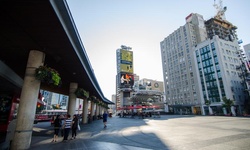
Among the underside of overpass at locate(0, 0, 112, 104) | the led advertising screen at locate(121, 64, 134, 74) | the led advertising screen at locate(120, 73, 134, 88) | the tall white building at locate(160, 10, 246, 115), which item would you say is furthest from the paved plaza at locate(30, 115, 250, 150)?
the led advertising screen at locate(121, 64, 134, 74)

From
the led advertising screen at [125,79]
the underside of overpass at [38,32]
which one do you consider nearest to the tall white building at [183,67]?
the led advertising screen at [125,79]

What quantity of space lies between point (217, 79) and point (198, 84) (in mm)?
9534

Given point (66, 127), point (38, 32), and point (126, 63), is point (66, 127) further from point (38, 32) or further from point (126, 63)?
point (126, 63)

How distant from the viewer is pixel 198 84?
62312 mm

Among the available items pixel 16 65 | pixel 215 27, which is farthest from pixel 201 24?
pixel 16 65

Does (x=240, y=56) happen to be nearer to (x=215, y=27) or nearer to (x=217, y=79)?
(x=217, y=79)

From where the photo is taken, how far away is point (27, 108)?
757cm

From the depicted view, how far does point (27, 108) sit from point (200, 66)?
227ft

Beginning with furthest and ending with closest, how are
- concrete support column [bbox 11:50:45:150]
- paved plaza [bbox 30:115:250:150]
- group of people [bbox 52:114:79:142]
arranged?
1. group of people [bbox 52:114:79:142]
2. concrete support column [bbox 11:50:45:150]
3. paved plaza [bbox 30:115:250:150]

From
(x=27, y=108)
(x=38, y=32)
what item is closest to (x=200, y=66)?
(x=38, y=32)

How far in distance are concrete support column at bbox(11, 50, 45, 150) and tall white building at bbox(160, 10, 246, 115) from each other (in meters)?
61.9

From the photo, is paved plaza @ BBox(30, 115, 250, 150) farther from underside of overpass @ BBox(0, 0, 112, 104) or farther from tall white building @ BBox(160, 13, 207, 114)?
tall white building @ BBox(160, 13, 207, 114)

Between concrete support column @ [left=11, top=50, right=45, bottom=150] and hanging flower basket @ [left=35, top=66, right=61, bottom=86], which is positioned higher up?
hanging flower basket @ [left=35, top=66, right=61, bottom=86]

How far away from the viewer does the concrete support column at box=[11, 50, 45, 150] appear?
7.17 meters
